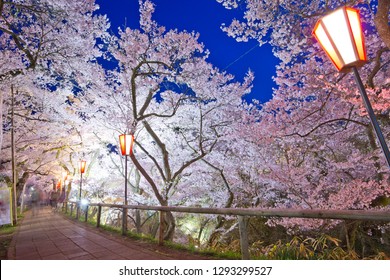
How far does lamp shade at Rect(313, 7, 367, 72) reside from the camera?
2516 mm

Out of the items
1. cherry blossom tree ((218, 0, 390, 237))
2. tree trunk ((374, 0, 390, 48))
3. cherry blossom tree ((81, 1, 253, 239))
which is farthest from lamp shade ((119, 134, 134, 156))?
tree trunk ((374, 0, 390, 48))

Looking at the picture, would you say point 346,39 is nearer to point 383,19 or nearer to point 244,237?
point 383,19

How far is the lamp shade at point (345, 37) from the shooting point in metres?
2.52

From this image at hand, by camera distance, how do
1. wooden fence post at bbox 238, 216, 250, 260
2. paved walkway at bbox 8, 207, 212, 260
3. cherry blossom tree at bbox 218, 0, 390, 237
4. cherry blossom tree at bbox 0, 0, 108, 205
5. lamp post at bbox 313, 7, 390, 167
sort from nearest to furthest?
lamp post at bbox 313, 7, 390, 167 < wooden fence post at bbox 238, 216, 250, 260 < paved walkway at bbox 8, 207, 212, 260 < cherry blossom tree at bbox 218, 0, 390, 237 < cherry blossom tree at bbox 0, 0, 108, 205

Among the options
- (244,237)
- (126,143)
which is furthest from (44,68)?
(244,237)

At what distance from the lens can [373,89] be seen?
5816 mm

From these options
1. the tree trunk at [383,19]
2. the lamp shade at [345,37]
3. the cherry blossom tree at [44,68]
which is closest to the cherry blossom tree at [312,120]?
the tree trunk at [383,19]

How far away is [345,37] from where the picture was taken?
256cm

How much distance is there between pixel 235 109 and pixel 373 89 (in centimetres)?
897

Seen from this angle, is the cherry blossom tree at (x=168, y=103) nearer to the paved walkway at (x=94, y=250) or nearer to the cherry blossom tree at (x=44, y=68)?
the cherry blossom tree at (x=44, y=68)

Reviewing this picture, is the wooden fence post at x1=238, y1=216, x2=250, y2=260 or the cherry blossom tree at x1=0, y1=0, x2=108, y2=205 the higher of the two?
the cherry blossom tree at x1=0, y1=0, x2=108, y2=205

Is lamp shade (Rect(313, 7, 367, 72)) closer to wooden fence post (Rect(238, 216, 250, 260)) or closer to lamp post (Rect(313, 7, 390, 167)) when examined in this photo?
lamp post (Rect(313, 7, 390, 167))
